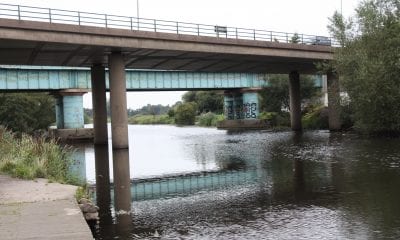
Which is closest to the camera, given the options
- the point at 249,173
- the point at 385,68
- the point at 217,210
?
the point at 217,210

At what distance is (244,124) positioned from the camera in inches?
3004

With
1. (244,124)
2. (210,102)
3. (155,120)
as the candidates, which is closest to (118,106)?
(244,124)

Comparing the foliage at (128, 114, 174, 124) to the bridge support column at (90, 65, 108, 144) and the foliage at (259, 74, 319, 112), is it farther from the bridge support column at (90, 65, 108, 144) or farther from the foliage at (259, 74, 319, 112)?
the bridge support column at (90, 65, 108, 144)

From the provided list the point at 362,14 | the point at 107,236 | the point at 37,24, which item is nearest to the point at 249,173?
the point at 107,236

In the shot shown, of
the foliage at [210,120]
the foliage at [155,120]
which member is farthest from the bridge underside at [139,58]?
the foliage at [155,120]

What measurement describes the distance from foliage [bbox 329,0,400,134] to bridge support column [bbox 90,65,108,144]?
20.0 m

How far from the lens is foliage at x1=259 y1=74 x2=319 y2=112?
2689 inches

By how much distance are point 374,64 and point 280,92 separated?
3669cm

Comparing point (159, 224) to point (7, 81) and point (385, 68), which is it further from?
point (7, 81)

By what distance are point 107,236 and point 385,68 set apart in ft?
98.2

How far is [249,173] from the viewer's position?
20.1 metres

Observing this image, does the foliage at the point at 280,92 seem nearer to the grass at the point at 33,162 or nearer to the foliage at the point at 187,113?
the foliage at the point at 187,113

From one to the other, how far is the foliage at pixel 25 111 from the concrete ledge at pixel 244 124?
27583 mm

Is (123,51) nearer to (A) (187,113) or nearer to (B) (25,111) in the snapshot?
(B) (25,111)
